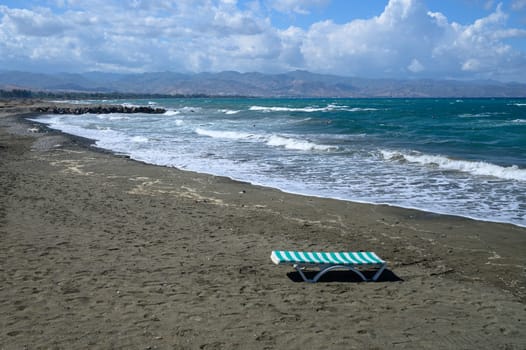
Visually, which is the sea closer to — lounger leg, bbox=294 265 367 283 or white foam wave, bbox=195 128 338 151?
white foam wave, bbox=195 128 338 151

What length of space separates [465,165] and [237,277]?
13.5 metres

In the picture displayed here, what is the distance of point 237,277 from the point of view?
255 inches

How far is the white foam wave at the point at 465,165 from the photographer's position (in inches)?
604

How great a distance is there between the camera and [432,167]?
1745 centimetres

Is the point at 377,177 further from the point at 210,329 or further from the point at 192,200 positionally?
the point at 210,329

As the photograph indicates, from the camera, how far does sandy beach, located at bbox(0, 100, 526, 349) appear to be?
480 cm

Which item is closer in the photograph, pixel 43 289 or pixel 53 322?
pixel 53 322

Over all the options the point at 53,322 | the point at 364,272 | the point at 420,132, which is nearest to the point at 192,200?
the point at 364,272

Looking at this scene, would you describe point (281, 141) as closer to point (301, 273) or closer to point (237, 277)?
point (301, 273)

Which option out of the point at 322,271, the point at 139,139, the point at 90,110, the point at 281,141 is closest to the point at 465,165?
the point at 281,141

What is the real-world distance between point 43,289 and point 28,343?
1388 millimetres

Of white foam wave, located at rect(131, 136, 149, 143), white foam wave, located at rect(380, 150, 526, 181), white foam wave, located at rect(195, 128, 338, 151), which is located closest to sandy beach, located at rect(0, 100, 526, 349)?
white foam wave, located at rect(380, 150, 526, 181)

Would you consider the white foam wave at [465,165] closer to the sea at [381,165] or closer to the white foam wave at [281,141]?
the sea at [381,165]

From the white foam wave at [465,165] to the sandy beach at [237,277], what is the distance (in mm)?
6732
